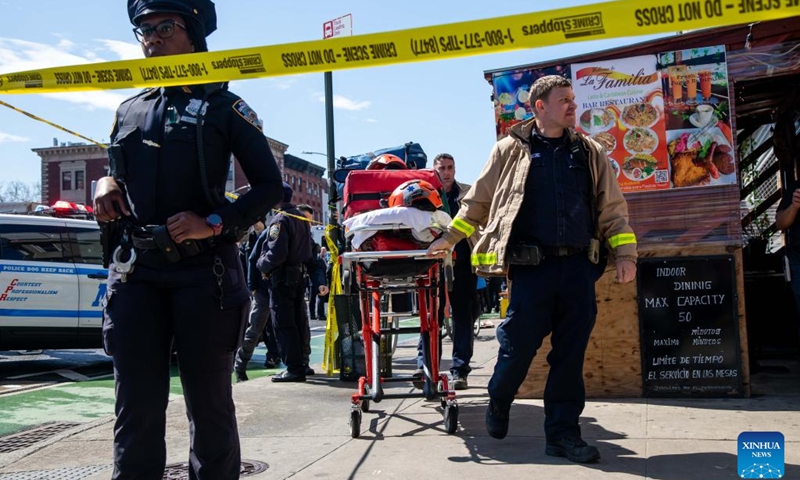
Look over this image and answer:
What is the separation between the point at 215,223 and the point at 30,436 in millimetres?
3575

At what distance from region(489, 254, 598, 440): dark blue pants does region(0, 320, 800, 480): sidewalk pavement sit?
32 cm

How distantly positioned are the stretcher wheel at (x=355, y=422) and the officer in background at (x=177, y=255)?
203 cm

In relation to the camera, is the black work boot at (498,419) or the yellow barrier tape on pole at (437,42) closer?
the yellow barrier tape on pole at (437,42)

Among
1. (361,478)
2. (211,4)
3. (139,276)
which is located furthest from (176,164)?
(361,478)

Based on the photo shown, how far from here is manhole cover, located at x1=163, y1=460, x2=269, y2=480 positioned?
4.35 metres

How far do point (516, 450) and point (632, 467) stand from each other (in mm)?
706

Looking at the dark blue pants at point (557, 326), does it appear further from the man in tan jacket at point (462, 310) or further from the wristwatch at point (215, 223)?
the man in tan jacket at point (462, 310)

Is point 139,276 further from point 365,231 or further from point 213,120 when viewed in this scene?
point 365,231

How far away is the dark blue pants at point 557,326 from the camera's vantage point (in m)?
4.45

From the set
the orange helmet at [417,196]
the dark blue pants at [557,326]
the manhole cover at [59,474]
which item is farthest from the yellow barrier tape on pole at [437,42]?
the manhole cover at [59,474]

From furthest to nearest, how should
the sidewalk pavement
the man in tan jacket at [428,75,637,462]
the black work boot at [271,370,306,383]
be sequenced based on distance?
the black work boot at [271,370,306,383] < the man in tan jacket at [428,75,637,462] < the sidewalk pavement

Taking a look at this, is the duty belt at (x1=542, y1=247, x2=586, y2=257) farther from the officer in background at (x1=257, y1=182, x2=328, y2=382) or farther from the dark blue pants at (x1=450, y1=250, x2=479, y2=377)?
the officer in background at (x1=257, y1=182, x2=328, y2=382)

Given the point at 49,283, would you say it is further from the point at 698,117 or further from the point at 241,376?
the point at 698,117

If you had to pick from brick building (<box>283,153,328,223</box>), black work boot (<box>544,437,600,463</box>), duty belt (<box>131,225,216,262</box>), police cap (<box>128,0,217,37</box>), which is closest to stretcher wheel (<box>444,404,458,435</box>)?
black work boot (<box>544,437,600,463</box>)
